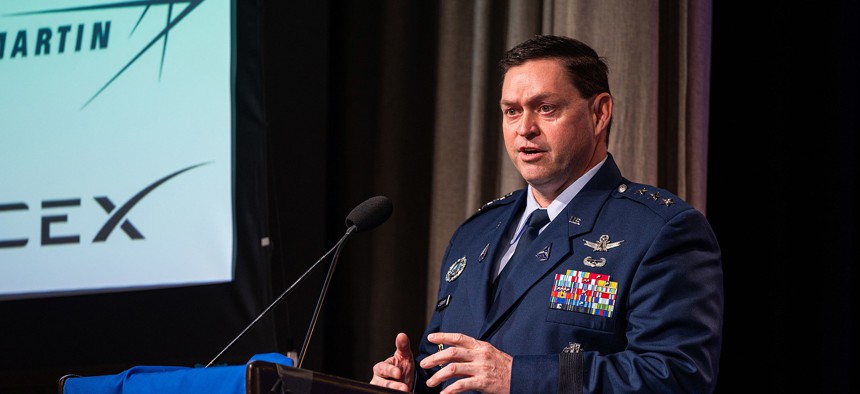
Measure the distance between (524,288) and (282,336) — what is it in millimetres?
1410

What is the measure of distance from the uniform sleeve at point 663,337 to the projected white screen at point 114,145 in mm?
1662

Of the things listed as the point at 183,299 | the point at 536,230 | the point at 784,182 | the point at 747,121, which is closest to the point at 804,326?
the point at 784,182

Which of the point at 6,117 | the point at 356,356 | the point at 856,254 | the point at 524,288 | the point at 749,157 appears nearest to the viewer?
the point at 524,288

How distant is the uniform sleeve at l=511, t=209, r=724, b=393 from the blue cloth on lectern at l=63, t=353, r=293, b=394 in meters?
0.48

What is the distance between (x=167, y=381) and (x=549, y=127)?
0.98 metres

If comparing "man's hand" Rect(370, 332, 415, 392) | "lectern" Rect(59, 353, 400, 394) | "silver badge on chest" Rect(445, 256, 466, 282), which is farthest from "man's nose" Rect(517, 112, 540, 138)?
"lectern" Rect(59, 353, 400, 394)

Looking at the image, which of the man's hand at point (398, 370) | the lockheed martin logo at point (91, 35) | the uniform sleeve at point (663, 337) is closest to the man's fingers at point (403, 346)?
the man's hand at point (398, 370)

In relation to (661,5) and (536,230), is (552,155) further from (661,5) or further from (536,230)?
(661,5)

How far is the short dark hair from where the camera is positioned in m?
2.10

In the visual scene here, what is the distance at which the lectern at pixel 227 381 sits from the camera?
48.8 inches

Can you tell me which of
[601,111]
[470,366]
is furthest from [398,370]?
[601,111]

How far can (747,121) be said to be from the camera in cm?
281

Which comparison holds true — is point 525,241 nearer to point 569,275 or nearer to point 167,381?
point 569,275

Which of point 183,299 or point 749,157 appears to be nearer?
point 749,157
